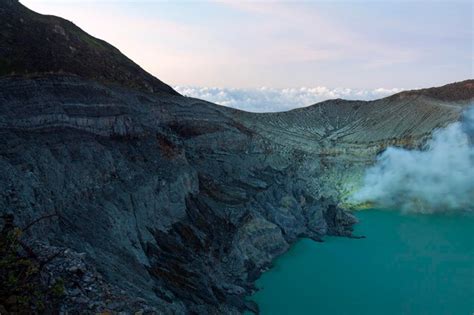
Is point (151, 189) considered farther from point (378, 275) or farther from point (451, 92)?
point (451, 92)

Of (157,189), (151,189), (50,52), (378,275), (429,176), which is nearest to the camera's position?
(151,189)

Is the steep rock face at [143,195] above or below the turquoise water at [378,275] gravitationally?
above

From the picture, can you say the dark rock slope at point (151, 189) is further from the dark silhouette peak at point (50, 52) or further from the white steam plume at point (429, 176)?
the white steam plume at point (429, 176)

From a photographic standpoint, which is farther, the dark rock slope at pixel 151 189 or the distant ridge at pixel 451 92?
the distant ridge at pixel 451 92

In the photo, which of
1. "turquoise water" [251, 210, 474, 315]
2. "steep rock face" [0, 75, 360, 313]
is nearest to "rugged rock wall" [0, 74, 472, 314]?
"steep rock face" [0, 75, 360, 313]

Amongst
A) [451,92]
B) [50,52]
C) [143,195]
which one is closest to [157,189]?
[143,195]

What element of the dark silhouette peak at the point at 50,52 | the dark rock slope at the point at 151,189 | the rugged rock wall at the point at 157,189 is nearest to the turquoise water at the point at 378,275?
the dark rock slope at the point at 151,189

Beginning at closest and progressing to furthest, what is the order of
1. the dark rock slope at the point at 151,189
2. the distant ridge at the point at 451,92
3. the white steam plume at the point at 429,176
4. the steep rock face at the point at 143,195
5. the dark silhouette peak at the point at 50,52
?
the dark rock slope at the point at 151,189 → the steep rock face at the point at 143,195 → the dark silhouette peak at the point at 50,52 → the white steam plume at the point at 429,176 → the distant ridge at the point at 451,92
